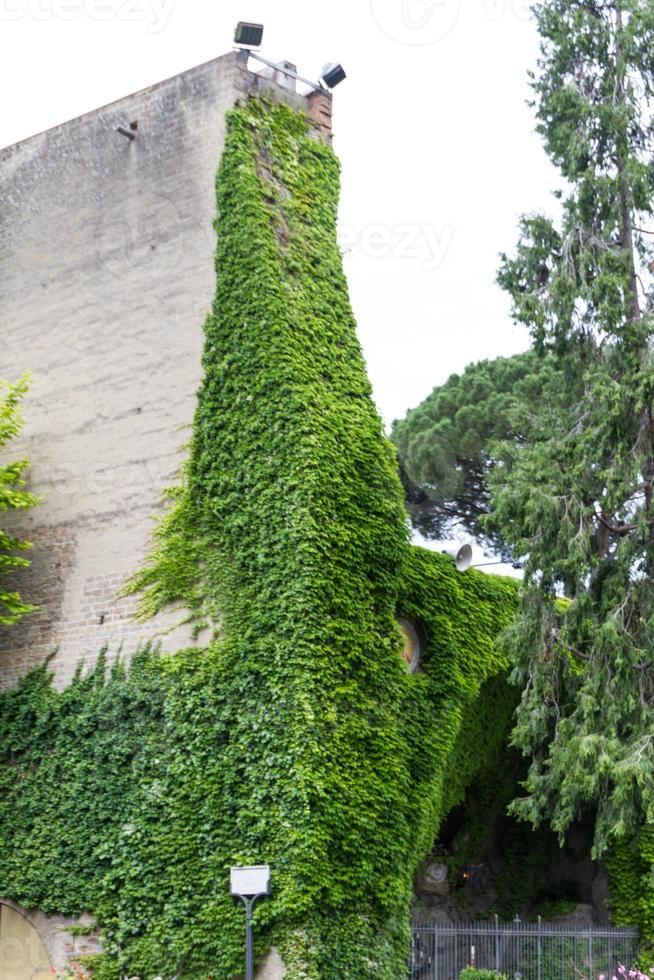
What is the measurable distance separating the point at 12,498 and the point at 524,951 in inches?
357

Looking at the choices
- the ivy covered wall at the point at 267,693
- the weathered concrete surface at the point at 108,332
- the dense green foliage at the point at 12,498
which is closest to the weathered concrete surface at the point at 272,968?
the ivy covered wall at the point at 267,693

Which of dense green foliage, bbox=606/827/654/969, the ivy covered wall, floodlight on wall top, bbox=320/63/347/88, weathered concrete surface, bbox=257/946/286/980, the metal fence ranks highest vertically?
floodlight on wall top, bbox=320/63/347/88

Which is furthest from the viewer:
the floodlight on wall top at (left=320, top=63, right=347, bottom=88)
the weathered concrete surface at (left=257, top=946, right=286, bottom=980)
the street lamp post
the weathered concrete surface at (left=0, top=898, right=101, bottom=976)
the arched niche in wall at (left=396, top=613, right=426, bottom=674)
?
the floodlight on wall top at (left=320, top=63, right=347, bottom=88)

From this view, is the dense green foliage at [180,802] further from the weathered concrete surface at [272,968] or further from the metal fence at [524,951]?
the metal fence at [524,951]

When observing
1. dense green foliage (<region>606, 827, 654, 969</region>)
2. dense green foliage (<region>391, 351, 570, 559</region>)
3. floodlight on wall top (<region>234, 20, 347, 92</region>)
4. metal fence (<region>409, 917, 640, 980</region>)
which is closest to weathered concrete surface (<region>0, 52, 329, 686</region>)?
floodlight on wall top (<region>234, 20, 347, 92</region>)

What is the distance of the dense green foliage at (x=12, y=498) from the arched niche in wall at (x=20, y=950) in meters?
3.30

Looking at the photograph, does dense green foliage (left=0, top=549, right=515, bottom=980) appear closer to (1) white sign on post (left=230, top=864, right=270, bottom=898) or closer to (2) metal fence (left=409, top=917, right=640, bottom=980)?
(1) white sign on post (left=230, top=864, right=270, bottom=898)

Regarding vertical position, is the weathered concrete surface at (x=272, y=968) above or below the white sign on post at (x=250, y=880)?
below

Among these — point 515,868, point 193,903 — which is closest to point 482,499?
point 515,868

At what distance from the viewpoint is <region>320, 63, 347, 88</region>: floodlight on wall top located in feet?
54.2

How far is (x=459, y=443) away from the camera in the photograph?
2750cm

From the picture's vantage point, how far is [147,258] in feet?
52.5

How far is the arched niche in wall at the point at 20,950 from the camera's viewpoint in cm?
1425

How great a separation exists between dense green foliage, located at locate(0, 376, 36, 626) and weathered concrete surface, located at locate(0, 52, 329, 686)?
21 cm
